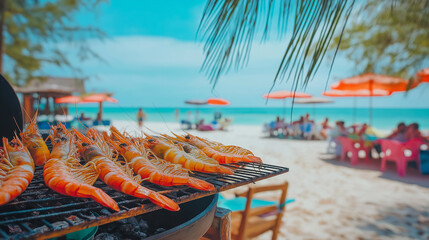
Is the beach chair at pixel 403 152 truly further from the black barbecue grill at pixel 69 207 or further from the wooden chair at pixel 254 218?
the black barbecue grill at pixel 69 207

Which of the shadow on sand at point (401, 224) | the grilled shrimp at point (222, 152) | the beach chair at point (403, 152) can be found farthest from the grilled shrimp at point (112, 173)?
the beach chair at point (403, 152)

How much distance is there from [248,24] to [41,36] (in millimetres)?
17072

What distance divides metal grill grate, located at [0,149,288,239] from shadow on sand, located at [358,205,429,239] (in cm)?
397

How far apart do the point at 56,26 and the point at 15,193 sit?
55.9 ft

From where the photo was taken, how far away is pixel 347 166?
9875 mm

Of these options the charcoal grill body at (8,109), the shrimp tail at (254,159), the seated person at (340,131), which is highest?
the charcoal grill body at (8,109)

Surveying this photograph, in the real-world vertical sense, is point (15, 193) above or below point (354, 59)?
below

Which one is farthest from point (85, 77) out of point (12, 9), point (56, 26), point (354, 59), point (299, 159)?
point (354, 59)

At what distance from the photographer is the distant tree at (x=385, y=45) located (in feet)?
18.7

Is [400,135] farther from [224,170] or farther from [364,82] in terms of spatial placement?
[224,170]

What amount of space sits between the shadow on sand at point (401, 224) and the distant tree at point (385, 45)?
9.08ft

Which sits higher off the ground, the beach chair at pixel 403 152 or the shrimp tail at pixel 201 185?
the shrimp tail at pixel 201 185

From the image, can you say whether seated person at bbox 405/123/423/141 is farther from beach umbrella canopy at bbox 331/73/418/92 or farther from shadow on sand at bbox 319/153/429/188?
beach umbrella canopy at bbox 331/73/418/92

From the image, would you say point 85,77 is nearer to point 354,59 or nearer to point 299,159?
point 299,159
